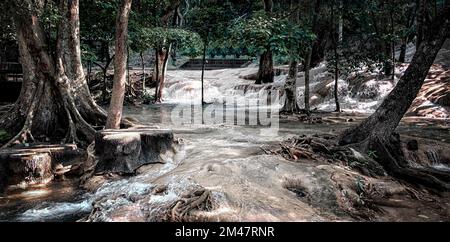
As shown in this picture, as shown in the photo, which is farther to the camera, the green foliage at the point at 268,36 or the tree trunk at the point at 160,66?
the tree trunk at the point at 160,66

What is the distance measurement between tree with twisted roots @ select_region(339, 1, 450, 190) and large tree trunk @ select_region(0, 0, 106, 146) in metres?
6.09

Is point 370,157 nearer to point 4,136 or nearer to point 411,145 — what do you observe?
point 411,145

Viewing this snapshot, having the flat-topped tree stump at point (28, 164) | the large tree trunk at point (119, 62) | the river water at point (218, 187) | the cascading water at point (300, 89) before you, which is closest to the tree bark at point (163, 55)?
the cascading water at point (300, 89)

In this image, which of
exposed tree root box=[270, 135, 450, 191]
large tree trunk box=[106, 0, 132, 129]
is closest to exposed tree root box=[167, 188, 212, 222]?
exposed tree root box=[270, 135, 450, 191]

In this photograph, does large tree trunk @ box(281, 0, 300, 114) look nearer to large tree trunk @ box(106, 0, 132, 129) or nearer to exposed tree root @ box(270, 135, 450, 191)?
exposed tree root @ box(270, 135, 450, 191)

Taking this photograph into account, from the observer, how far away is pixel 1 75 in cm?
2041

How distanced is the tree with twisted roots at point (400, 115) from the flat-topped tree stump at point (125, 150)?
4.12m

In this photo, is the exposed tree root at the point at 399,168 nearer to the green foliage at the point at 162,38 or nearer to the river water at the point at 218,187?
the river water at the point at 218,187

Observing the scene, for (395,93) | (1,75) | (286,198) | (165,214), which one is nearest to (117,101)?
(165,214)

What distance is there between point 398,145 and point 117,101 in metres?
5.88

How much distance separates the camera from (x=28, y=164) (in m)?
6.91

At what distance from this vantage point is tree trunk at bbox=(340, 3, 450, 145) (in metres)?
7.11

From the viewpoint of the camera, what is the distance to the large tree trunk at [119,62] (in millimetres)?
7387

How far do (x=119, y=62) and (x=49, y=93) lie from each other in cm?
250
